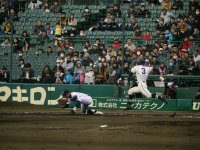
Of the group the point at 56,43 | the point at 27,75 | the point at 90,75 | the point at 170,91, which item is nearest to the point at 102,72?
the point at 90,75

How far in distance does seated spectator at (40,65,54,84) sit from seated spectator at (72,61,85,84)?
1011 millimetres

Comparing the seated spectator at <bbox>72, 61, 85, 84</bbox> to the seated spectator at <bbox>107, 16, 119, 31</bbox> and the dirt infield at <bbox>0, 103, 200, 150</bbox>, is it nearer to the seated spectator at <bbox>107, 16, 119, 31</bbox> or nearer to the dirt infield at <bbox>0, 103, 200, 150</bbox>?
the dirt infield at <bbox>0, 103, 200, 150</bbox>

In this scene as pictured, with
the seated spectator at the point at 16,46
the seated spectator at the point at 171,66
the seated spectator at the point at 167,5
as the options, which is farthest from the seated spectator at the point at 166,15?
the seated spectator at the point at 16,46

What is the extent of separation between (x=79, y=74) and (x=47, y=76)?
4.73ft

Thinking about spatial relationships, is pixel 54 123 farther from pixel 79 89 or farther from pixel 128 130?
pixel 79 89

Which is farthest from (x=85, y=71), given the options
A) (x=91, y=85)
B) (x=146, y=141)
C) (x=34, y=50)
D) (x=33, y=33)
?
(x=146, y=141)

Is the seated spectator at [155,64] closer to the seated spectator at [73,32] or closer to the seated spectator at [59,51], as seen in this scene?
the seated spectator at [59,51]

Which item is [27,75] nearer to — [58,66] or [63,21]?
[58,66]

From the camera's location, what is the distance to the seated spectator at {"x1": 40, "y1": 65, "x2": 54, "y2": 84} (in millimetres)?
27250

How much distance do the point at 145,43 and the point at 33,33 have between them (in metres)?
6.68

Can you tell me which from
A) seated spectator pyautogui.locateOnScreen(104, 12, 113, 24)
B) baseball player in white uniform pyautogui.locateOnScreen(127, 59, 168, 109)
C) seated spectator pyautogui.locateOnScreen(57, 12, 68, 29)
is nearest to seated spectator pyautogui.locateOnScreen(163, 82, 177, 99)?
baseball player in white uniform pyautogui.locateOnScreen(127, 59, 168, 109)

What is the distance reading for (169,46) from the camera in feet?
86.6

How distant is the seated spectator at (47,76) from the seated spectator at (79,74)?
1011 mm

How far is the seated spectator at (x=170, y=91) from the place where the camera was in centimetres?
2597
